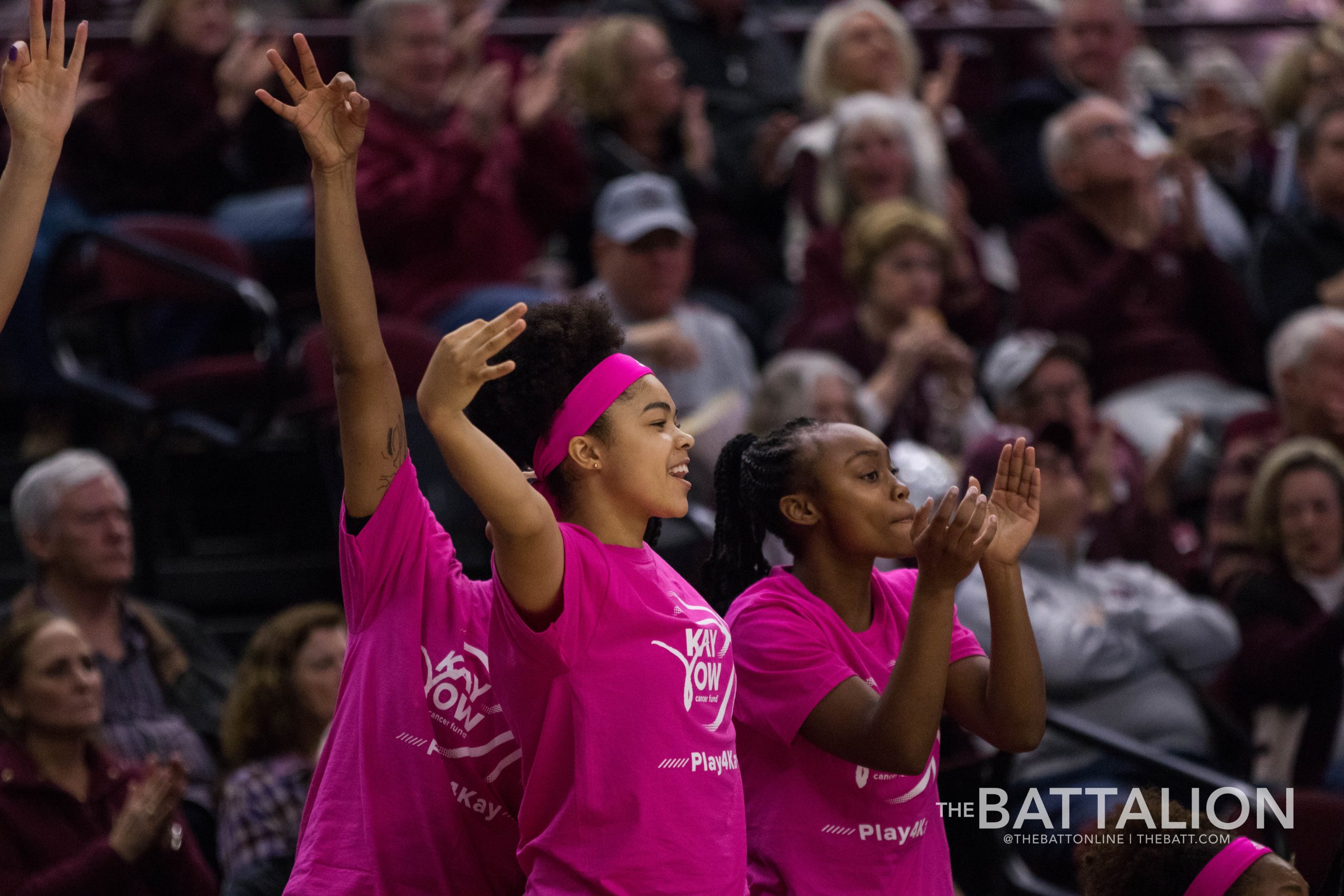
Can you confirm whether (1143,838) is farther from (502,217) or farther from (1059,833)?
(502,217)

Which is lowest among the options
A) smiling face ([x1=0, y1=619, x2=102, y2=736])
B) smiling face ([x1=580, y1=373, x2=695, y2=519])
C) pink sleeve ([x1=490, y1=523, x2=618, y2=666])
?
smiling face ([x1=0, y1=619, x2=102, y2=736])

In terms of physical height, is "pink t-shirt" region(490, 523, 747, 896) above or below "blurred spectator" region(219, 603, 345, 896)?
above

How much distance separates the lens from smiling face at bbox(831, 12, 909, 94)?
6.52 m

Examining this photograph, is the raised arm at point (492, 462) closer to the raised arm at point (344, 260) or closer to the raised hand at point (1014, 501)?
the raised arm at point (344, 260)

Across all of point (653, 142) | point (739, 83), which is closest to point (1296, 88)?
point (739, 83)

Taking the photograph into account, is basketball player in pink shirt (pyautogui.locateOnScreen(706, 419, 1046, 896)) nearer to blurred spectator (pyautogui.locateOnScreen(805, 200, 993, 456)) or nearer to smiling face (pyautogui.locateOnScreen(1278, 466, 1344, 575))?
smiling face (pyautogui.locateOnScreen(1278, 466, 1344, 575))

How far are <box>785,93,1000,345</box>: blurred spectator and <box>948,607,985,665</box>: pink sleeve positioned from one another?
10.2 ft

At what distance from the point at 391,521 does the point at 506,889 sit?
0.56 metres

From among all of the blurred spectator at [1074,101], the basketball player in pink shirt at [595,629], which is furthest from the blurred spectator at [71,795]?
the blurred spectator at [1074,101]

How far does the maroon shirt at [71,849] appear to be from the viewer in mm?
3588

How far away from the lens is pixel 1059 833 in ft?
11.2

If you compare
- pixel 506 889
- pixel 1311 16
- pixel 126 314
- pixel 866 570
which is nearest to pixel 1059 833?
pixel 866 570

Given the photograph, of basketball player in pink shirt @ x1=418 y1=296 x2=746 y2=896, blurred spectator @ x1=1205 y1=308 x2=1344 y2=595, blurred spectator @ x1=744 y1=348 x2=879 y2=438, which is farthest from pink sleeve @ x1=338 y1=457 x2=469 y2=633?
blurred spectator @ x1=1205 y1=308 x2=1344 y2=595

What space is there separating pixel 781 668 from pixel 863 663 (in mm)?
147
